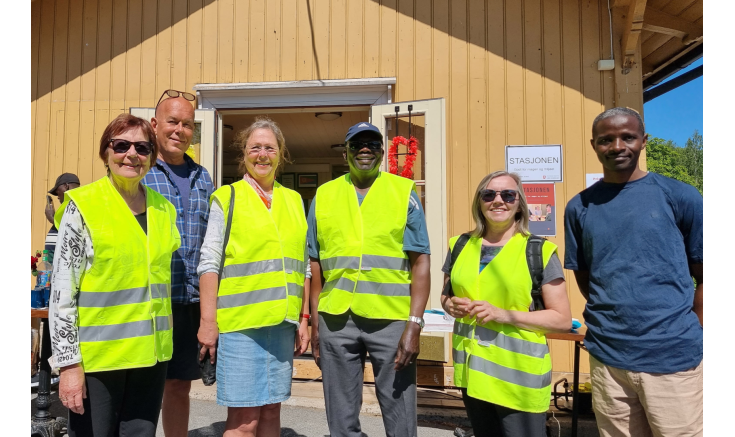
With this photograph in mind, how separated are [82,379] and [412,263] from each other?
1.43 metres

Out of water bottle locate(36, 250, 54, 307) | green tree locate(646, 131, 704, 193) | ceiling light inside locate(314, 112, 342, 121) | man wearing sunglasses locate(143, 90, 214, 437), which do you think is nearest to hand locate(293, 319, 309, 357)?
man wearing sunglasses locate(143, 90, 214, 437)

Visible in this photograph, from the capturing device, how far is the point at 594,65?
178 inches

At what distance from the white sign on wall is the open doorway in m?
1.54

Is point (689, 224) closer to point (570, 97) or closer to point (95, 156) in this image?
point (570, 97)

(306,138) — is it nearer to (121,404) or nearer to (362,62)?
(362,62)

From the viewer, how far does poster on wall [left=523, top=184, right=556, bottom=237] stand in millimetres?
4508

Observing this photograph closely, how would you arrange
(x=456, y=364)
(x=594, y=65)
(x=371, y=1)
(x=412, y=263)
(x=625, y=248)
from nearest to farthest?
(x=625, y=248), (x=456, y=364), (x=412, y=263), (x=594, y=65), (x=371, y=1)

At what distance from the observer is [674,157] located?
38.9 meters

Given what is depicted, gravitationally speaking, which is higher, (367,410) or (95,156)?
(95,156)

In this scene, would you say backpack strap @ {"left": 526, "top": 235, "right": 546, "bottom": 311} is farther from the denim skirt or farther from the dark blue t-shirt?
the denim skirt

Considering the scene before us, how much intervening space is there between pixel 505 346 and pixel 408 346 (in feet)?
1.37

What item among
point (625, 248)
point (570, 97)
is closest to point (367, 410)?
point (625, 248)

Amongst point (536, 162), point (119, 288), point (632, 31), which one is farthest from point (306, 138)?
point (119, 288)

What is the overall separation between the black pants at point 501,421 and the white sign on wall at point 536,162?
2855 millimetres
